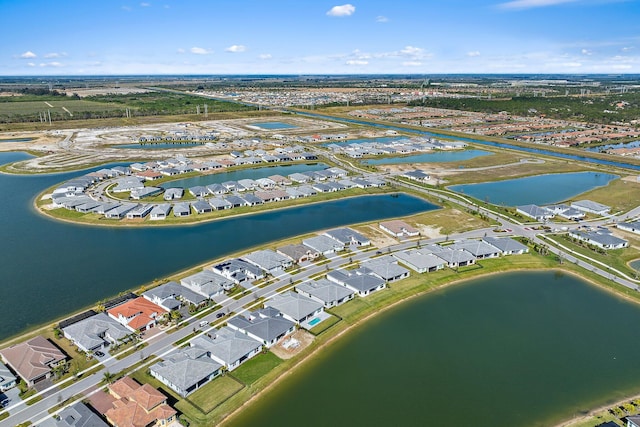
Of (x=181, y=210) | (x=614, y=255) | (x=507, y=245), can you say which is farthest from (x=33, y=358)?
(x=614, y=255)

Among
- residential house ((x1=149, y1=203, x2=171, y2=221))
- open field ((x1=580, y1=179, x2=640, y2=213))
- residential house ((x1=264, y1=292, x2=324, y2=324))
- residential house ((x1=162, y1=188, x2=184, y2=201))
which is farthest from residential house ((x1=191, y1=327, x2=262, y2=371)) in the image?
open field ((x1=580, y1=179, x2=640, y2=213))

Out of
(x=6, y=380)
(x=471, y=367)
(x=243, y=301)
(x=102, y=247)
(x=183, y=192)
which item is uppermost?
(x=183, y=192)

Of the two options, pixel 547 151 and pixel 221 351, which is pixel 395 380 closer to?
pixel 221 351

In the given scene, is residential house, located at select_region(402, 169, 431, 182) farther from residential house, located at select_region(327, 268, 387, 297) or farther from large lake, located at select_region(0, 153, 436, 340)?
residential house, located at select_region(327, 268, 387, 297)

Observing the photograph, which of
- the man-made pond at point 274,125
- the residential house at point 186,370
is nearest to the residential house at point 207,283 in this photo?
the residential house at point 186,370

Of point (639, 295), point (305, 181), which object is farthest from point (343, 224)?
point (639, 295)

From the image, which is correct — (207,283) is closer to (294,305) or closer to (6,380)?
(294,305)

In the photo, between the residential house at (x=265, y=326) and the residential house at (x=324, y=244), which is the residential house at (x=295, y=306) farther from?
the residential house at (x=324, y=244)
